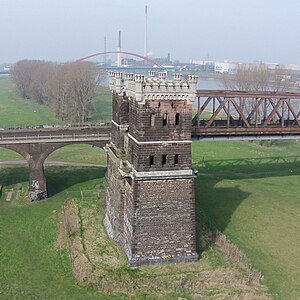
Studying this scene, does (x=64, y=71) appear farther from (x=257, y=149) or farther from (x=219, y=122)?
(x=219, y=122)

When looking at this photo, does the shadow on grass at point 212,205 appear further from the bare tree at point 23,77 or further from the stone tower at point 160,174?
the bare tree at point 23,77

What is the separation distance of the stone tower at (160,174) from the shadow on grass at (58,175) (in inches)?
713

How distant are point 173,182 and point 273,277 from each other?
804 centimetres

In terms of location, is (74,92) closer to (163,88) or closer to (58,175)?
(58,175)

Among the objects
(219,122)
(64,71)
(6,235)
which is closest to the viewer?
(6,235)

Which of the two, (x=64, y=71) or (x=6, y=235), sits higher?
(x=64, y=71)

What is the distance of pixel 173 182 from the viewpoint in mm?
27656

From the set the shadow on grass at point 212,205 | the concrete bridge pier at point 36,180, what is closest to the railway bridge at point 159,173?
the shadow on grass at point 212,205

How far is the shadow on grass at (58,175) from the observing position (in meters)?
45.6

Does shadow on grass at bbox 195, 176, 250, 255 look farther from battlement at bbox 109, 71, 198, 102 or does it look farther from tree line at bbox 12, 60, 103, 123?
tree line at bbox 12, 60, 103, 123

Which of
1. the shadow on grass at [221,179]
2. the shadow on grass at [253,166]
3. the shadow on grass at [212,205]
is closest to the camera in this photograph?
the shadow on grass at [212,205]

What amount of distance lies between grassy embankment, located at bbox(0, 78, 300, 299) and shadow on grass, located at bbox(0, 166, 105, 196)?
10 cm

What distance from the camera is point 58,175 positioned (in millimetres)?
48719

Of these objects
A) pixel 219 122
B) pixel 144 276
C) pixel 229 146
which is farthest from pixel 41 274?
pixel 229 146
